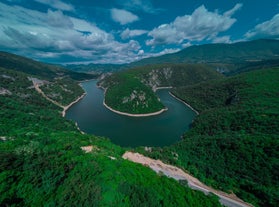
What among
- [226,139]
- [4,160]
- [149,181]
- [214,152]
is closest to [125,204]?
[149,181]

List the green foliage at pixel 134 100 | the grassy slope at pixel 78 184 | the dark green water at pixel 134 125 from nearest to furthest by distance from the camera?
the grassy slope at pixel 78 184, the dark green water at pixel 134 125, the green foliage at pixel 134 100

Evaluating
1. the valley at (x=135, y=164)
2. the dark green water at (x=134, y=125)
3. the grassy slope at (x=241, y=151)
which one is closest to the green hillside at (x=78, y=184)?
the valley at (x=135, y=164)

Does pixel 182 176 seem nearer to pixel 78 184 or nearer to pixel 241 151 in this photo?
pixel 241 151

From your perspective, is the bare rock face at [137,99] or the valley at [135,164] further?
the bare rock face at [137,99]

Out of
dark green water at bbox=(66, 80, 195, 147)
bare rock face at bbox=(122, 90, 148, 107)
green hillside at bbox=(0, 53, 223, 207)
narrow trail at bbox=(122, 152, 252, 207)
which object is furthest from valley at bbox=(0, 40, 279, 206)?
bare rock face at bbox=(122, 90, 148, 107)

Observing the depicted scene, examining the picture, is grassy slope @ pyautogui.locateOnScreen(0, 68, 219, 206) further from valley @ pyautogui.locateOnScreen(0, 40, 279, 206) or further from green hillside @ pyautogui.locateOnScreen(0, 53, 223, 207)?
valley @ pyautogui.locateOnScreen(0, 40, 279, 206)

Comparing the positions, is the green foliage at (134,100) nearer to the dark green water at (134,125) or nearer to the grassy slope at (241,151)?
the dark green water at (134,125)

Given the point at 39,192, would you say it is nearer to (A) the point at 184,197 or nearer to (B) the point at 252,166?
(A) the point at 184,197
